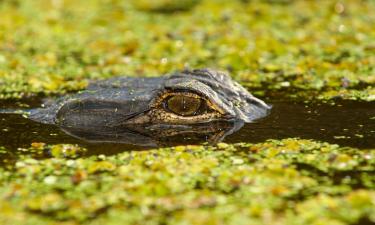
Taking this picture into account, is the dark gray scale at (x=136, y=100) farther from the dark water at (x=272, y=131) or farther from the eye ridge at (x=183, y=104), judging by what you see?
the dark water at (x=272, y=131)

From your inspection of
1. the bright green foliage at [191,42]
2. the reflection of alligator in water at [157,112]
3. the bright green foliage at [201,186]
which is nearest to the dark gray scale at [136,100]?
the reflection of alligator in water at [157,112]

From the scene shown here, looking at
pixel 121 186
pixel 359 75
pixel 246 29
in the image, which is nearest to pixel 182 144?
pixel 121 186

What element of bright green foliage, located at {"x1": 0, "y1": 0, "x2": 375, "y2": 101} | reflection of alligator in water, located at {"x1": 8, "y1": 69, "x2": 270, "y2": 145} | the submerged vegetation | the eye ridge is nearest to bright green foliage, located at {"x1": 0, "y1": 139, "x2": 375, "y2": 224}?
the submerged vegetation

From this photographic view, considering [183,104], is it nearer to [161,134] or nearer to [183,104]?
[183,104]

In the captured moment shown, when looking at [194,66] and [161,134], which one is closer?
[161,134]

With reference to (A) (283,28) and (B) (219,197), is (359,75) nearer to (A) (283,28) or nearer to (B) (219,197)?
(A) (283,28)

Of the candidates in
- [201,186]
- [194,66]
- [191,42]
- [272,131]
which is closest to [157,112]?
[272,131]

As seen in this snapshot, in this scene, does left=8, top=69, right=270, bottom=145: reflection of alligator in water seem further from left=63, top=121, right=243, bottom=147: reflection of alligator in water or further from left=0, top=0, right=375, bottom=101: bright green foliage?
left=0, top=0, right=375, bottom=101: bright green foliage

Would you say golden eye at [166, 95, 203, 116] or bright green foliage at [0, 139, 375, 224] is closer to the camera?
bright green foliage at [0, 139, 375, 224]
